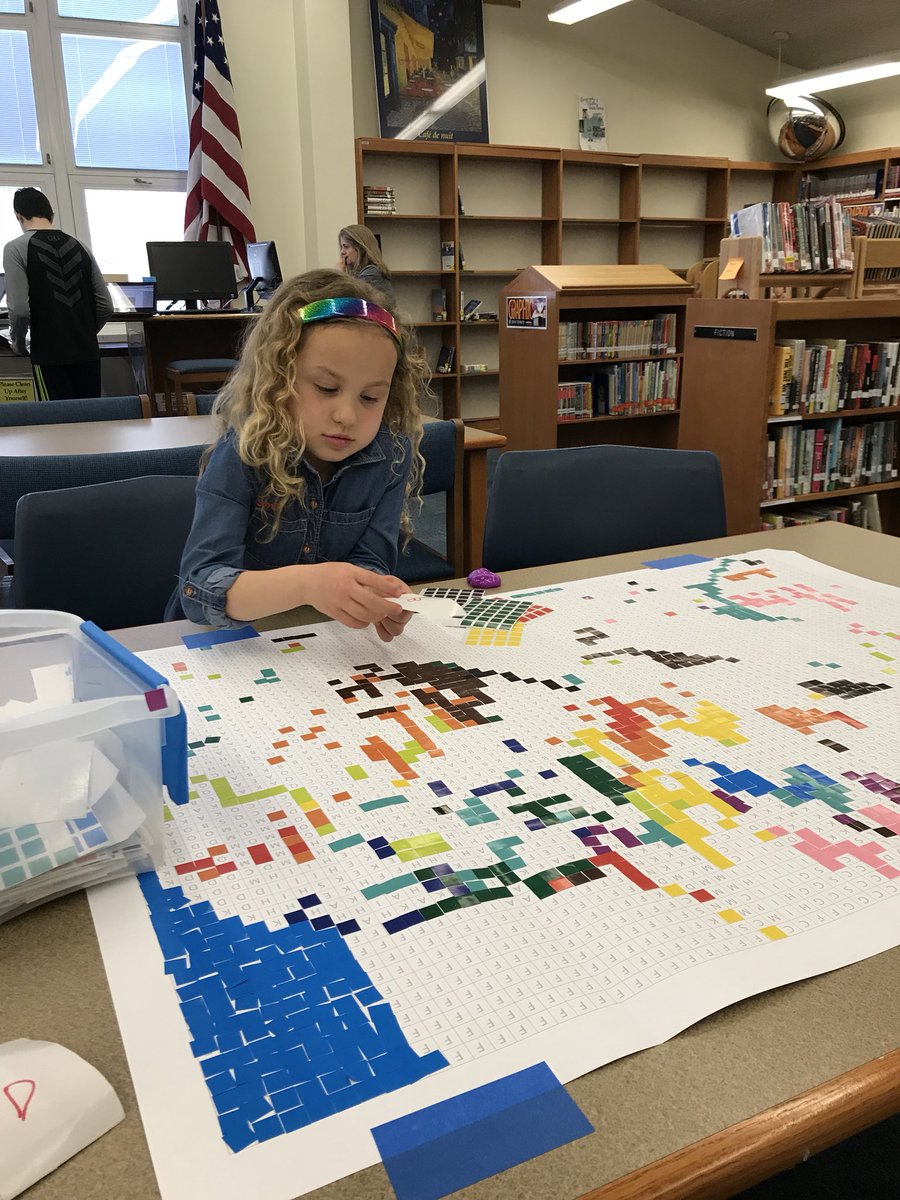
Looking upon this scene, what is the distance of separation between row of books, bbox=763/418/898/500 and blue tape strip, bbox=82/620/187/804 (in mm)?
2987

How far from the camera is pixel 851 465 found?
11.5 feet

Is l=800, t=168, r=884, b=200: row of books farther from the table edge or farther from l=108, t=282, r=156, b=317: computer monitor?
the table edge

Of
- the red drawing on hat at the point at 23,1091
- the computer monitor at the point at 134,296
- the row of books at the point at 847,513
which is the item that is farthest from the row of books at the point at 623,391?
the red drawing on hat at the point at 23,1091

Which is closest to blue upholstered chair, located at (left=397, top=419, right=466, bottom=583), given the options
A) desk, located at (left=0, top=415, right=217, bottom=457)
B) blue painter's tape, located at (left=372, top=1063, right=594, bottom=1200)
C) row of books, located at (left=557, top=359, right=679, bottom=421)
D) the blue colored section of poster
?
desk, located at (left=0, top=415, right=217, bottom=457)

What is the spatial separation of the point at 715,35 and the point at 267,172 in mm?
4040

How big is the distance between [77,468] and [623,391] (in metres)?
3.46

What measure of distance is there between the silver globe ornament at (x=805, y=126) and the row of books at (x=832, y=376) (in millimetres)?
5173

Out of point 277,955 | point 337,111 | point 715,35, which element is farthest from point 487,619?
point 715,35

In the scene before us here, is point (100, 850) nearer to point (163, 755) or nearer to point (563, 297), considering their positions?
point (163, 755)

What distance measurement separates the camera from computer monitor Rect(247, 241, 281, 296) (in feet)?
17.4

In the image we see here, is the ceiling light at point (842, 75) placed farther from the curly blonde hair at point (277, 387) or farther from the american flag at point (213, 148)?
the curly blonde hair at point (277, 387)

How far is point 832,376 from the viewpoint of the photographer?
3285mm

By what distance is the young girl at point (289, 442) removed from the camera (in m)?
1.09

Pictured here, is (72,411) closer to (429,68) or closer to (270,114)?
(270,114)
